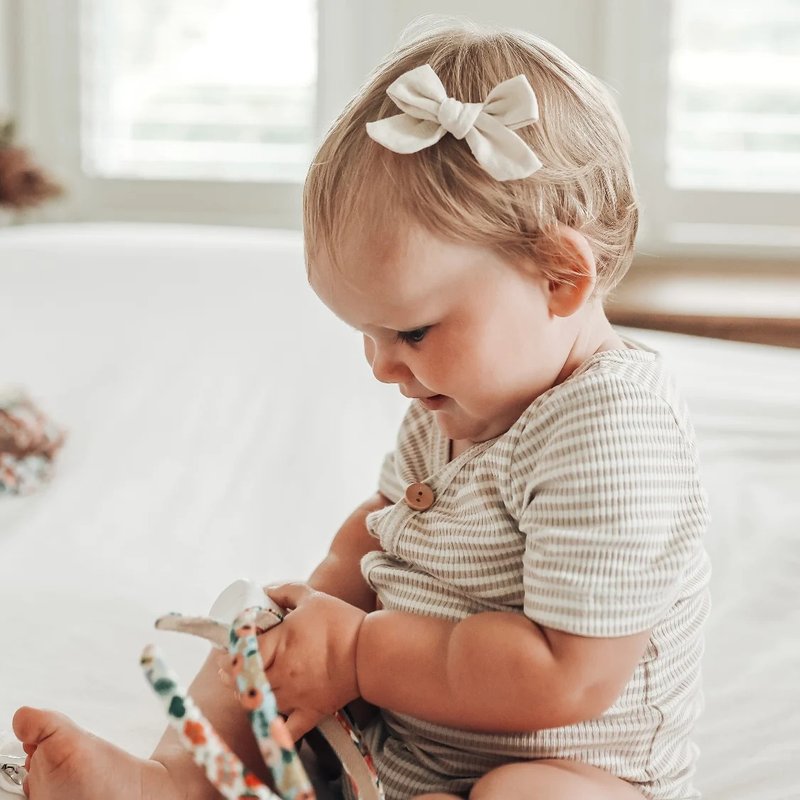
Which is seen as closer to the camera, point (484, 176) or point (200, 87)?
point (484, 176)

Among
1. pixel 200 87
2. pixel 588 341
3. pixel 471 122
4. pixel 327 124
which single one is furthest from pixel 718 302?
pixel 471 122

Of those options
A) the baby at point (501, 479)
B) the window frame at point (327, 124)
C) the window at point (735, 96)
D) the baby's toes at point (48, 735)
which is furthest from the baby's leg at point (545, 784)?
the window at point (735, 96)

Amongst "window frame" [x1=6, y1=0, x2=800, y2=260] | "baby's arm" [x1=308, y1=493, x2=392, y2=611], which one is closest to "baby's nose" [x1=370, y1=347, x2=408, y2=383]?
"baby's arm" [x1=308, y1=493, x2=392, y2=611]

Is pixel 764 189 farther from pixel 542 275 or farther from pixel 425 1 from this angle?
pixel 542 275

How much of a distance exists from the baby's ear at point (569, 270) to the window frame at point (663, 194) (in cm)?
165

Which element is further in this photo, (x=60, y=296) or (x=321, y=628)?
(x=60, y=296)

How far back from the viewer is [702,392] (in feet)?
4.85

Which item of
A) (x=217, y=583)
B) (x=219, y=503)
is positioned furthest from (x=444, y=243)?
(x=219, y=503)

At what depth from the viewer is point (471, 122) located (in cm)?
66

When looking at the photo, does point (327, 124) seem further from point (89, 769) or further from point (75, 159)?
point (89, 769)

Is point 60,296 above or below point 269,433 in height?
above

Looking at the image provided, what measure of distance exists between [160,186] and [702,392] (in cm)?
146

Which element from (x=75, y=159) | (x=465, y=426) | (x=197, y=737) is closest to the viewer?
(x=197, y=737)

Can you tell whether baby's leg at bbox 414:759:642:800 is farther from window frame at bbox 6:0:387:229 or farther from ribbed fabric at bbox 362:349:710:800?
window frame at bbox 6:0:387:229
